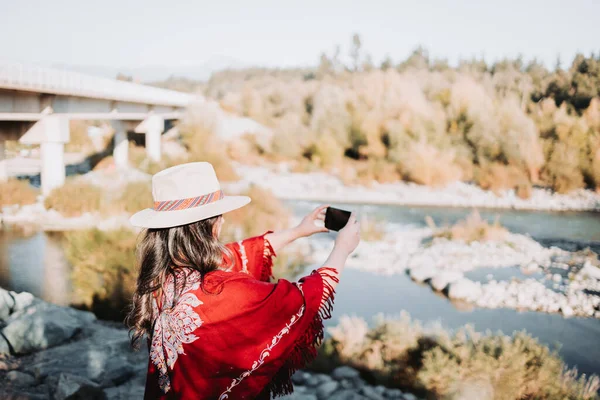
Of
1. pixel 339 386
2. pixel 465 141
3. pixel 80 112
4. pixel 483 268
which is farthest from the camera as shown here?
pixel 465 141

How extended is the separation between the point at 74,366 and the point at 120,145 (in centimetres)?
1536

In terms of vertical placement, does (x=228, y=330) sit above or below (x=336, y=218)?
below

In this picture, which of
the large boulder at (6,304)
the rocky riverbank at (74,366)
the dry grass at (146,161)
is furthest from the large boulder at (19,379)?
the dry grass at (146,161)

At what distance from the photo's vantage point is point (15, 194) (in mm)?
10305

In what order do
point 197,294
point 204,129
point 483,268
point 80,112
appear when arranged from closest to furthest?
point 197,294 < point 483,268 < point 80,112 < point 204,129

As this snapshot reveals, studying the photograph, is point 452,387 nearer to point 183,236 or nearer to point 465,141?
point 183,236

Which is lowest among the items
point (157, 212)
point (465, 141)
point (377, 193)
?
point (377, 193)

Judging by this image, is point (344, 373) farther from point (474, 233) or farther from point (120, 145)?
point (120, 145)

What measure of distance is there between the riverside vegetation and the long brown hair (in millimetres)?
14146

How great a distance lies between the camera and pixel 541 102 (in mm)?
17984

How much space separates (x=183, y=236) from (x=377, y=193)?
13.7 metres

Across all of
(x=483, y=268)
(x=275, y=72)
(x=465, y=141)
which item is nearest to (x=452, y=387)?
(x=483, y=268)

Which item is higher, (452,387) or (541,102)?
(541,102)

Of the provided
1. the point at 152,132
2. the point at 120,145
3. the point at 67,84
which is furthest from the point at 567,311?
the point at 152,132
